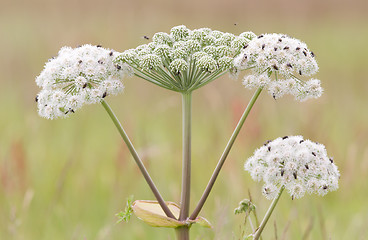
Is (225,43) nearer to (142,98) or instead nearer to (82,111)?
(82,111)

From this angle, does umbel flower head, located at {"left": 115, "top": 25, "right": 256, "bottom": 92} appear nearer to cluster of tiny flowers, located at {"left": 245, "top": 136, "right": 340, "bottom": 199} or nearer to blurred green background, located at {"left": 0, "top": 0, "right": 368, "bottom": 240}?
cluster of tiny flowers, located at {"left": 245, "top": 136, "right": 340, "bottom": 199}

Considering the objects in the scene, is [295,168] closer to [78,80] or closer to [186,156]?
[186,156]

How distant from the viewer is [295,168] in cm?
383

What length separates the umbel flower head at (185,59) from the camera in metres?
3.84

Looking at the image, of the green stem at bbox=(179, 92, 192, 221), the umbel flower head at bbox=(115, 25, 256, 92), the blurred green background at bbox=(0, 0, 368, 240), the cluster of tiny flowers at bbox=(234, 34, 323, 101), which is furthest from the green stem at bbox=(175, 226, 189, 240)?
the cluster of tiny flowers at bbox=(234, 34, 323, 101)

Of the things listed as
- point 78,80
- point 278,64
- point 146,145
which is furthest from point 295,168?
point 146,145

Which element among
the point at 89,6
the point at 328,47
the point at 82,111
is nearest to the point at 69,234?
the point at 82,111

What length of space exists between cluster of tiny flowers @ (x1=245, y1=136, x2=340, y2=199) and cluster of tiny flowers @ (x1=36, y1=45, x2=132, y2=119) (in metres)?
1.09

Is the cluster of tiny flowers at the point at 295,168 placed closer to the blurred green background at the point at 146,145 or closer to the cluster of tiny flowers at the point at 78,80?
the blurred green background at the point at 146,145

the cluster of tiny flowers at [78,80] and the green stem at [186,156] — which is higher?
the cluster of tiny flowers at [78,80]

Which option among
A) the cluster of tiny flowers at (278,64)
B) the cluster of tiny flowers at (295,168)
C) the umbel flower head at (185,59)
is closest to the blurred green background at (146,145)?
the cluster of tiny flowers at (295,168)

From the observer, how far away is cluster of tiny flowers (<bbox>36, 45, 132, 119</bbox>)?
12.7 feet

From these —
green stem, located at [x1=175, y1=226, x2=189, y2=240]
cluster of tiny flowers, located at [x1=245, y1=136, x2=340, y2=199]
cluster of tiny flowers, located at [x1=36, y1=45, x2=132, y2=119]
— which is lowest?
green stem, located at [x1=175, y1=226, x2=189, y2=240]

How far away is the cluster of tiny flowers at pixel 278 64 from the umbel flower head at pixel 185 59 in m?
0.15
